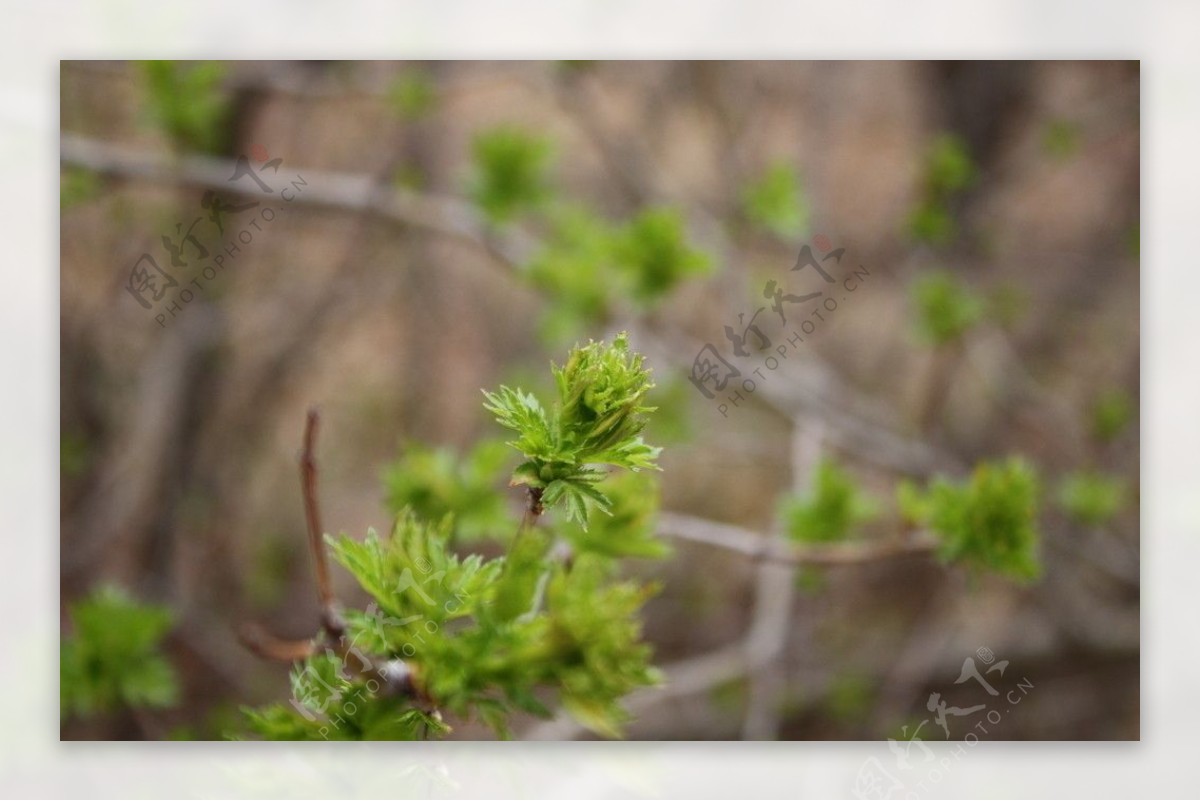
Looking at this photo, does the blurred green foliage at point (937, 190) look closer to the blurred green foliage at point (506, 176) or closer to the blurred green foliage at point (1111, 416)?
the blurred green foliage at point (1111, 416)

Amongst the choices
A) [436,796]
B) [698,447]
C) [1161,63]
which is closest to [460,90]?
[698,447]

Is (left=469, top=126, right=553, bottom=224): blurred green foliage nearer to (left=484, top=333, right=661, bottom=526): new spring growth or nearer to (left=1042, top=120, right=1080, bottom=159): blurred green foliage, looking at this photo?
(left=484, top=333, right=661, bottom=526): new spring growth

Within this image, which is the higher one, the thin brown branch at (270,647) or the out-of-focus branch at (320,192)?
the out-of-focus branch at (320,192)

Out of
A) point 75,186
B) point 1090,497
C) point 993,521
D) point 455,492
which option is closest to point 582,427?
point 455,492

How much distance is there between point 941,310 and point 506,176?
61 centimetres

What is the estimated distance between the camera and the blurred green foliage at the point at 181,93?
969mm

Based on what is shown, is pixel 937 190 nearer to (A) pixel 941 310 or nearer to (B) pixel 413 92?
(A) pixel 941 310

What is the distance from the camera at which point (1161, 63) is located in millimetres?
865

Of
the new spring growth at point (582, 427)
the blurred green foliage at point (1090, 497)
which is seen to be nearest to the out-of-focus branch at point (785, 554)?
the new spring growth at point (582, 427)

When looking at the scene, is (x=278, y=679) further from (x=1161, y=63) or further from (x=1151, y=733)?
(x=1161, y=63)

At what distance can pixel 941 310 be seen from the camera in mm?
1199

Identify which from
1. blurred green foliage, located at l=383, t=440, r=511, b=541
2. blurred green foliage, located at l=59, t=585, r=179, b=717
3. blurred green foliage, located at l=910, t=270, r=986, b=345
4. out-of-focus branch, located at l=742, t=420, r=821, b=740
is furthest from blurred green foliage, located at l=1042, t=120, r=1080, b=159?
blurred green foliage, located at l=59, t=585, r=179, b=717

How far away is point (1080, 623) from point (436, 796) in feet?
4.71

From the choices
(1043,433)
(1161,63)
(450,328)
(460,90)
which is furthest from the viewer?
(450,328)
